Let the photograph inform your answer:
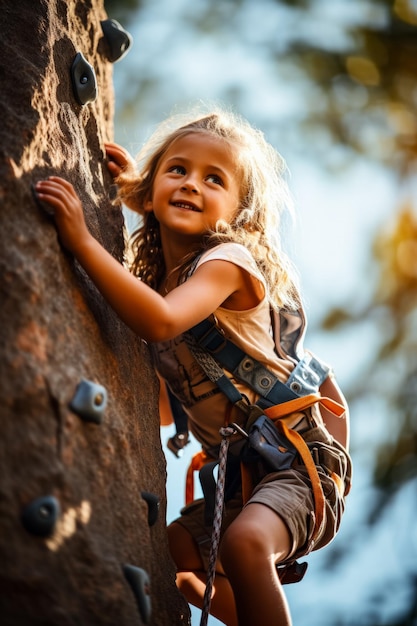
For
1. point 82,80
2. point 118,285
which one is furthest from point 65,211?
point 82,80

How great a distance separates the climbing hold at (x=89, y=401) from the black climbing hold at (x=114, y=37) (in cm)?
152

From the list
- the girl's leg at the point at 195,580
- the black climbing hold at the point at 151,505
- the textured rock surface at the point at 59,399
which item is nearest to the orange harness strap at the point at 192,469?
the girl's leg at the point at 195,580

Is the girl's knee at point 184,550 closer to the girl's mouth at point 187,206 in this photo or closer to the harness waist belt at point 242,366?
the harness waist belt at point 242,366

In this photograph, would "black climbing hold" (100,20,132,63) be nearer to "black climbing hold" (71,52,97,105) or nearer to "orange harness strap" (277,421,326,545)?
"black climbing hold" (71,52,97,105)

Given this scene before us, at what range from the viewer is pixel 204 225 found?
2449 mm

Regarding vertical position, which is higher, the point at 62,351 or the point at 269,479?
the point at 269,479

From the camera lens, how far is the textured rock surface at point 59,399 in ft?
4.61

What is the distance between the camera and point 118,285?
5.96 feet

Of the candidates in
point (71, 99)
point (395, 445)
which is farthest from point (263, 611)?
point (395, 445)

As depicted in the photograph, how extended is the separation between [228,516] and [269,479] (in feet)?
0.74

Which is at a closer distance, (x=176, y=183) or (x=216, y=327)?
(x=216, y=327)

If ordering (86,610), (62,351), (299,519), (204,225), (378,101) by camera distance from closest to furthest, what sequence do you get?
1. (86,610)
2. (62,351)
3. (299,519)
4. (204,225)
5. (378,101)

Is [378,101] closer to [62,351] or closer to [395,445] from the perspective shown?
[395,445]

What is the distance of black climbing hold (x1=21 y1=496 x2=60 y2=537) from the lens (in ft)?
4.54
